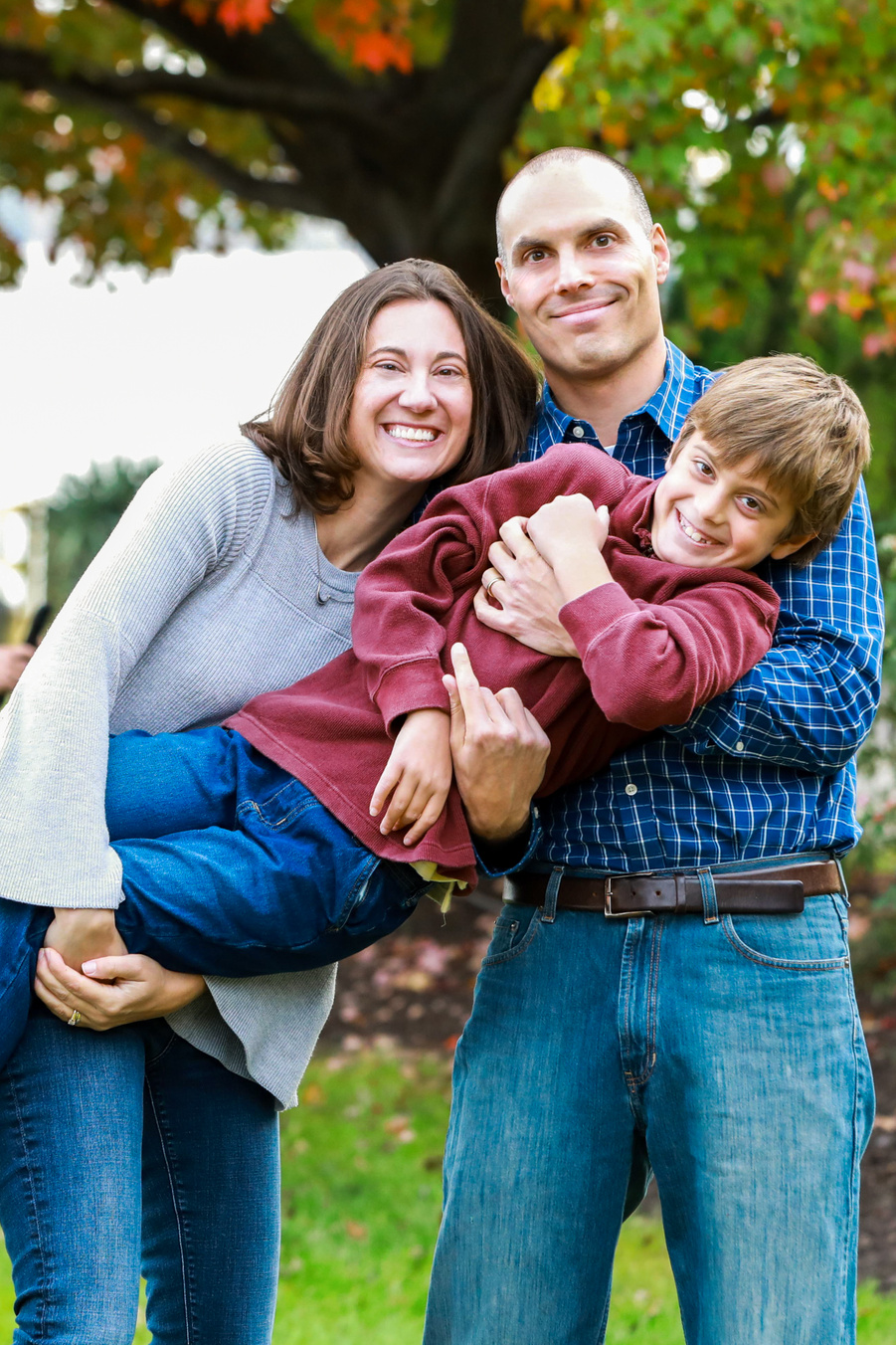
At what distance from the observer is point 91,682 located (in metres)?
2.18

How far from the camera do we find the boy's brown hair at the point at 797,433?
2.11 meters

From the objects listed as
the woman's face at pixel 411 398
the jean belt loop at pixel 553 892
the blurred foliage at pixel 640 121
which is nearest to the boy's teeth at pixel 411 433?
the woman's face at pixel 411 398

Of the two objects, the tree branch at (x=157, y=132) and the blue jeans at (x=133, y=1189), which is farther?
the tree branch at (x=157, y=132)

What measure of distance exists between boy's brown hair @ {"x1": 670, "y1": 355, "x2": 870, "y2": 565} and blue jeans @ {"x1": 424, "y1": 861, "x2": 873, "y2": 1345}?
669mm

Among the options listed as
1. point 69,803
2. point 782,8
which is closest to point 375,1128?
point 69,803

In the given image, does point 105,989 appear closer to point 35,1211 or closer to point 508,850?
point 35,1211

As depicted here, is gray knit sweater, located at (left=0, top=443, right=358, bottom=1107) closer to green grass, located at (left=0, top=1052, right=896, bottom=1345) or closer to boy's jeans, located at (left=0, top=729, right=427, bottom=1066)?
boy's jeans, located at (left=0, top=729, right=427, bottom=1066)

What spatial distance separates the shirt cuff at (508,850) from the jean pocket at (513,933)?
0.13 meters

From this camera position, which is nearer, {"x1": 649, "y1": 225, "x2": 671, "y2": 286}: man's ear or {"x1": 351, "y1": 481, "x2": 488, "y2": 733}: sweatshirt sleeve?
{"x1": 351, "y1": 481, "x2": 488, "y2": 733}: sweatshirt sleeve

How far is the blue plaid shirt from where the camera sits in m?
2.14

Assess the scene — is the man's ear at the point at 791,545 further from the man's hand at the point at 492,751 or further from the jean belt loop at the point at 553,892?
the jean belt loop at the point at 553,892

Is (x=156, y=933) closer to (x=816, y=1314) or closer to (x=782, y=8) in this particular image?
(x=816, y=1314)

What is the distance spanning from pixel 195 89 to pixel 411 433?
4.42 metres

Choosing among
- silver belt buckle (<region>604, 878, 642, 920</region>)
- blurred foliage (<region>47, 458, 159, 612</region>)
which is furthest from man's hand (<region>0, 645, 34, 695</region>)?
blurred foliage (<region>47, 458, 159, 612</region>)
